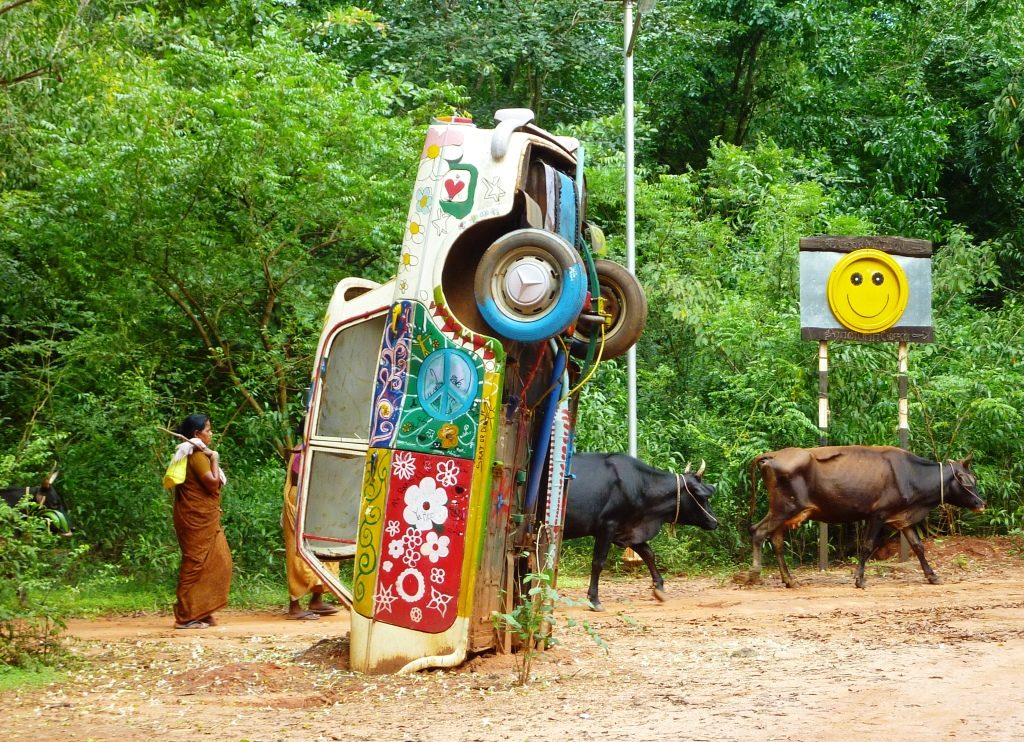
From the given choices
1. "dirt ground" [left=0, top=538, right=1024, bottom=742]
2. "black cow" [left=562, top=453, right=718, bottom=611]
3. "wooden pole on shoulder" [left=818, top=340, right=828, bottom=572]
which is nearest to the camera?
"dirt ground" [left=0, top=538, right=1024, bottom=742]

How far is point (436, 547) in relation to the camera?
7828mm

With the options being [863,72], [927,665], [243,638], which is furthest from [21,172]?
[863,72]

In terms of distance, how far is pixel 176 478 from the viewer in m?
10.4

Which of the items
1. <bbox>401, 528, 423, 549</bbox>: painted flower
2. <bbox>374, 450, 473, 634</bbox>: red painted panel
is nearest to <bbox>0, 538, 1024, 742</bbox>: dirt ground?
<bbox>374, 450, 473, 634</bbox>: red painted panel

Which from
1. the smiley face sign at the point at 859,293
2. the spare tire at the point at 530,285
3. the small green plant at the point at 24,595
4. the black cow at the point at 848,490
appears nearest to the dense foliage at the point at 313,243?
the small green plant at the point at 24,595

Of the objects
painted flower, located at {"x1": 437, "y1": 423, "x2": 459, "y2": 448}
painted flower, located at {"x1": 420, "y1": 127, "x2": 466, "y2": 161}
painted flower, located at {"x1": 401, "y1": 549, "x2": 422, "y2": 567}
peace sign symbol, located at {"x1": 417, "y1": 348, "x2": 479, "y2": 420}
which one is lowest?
painted flower, located at {"x1": 401, "y1": 549, "x2": 422, "y2": 567}

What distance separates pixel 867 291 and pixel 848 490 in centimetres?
253

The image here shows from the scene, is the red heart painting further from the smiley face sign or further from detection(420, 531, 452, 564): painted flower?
the smiley face sign

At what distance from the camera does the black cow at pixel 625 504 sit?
1213 centimetres

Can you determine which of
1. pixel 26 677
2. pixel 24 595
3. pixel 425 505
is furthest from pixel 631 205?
pixel 26 677

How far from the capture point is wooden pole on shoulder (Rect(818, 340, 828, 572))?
1441cm

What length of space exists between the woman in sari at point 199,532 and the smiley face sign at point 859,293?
278 inches

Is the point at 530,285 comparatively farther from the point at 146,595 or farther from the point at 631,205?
the point at 631,205

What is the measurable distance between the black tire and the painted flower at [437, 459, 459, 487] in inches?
55.9
